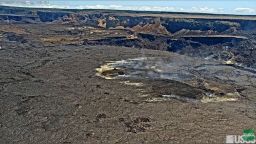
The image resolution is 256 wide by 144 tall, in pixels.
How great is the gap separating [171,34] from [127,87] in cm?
2664

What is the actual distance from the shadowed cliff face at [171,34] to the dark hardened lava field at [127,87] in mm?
141

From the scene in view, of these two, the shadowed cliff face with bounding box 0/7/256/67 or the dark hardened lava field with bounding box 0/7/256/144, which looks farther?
the shadowed cliff face with bounding box 0/7/256/67

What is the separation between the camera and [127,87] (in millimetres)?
26812

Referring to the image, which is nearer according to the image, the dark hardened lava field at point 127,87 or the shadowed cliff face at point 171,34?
the dark hardened lava field at point 127,87

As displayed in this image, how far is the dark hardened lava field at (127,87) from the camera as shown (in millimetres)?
19797

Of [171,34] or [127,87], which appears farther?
[171,34]

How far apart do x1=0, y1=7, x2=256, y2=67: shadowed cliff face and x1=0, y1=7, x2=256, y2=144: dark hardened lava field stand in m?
0.14

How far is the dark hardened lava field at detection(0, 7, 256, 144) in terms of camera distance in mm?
19797

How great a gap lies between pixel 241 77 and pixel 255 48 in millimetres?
11483

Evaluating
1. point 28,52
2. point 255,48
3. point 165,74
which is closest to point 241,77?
point 165,74

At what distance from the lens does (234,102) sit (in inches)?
963

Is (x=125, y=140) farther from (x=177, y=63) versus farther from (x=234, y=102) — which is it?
(x=177, y=63)

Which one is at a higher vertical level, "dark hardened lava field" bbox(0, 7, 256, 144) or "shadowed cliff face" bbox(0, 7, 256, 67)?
"shadowed cliff face" bbox(0, 7, 256, 67)

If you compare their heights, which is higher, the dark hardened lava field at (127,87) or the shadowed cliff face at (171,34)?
the shadowed cliff face at (171,34)
